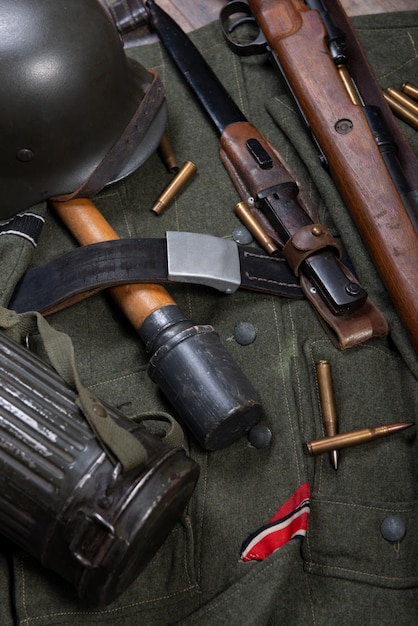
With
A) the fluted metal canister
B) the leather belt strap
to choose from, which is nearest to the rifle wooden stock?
the leather belt strap

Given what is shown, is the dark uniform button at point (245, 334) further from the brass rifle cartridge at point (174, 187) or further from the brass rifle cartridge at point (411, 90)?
the brass rifle cartridge at point (411, 90)

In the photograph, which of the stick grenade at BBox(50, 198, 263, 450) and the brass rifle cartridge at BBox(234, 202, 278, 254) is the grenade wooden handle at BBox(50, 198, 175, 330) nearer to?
the stick grenade at BBox(50, 198, 263, 450)

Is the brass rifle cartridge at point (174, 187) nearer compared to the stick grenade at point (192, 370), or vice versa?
the stick grenade at point (192, 370)

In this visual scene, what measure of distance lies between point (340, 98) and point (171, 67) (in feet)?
1.64

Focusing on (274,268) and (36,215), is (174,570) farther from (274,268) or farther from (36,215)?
(36,215)

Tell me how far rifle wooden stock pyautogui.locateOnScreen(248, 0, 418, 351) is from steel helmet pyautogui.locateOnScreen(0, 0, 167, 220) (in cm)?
37

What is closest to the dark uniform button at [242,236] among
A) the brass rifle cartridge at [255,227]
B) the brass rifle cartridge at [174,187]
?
the brass rifle cartridge at [255,227]

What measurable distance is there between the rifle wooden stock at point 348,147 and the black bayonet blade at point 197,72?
0.55 ft

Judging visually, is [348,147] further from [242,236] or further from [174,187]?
[174,187]

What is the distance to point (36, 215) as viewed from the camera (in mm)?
1845

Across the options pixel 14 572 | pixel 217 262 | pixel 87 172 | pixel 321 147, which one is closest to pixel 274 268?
pixel 217 262

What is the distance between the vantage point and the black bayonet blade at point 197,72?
6.70 ft

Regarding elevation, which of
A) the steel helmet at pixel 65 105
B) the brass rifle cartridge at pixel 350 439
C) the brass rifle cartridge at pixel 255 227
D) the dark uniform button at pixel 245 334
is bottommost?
the brass rifle cartridge at pixel 350 439

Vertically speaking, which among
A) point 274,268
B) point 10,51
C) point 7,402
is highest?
point 10,51
